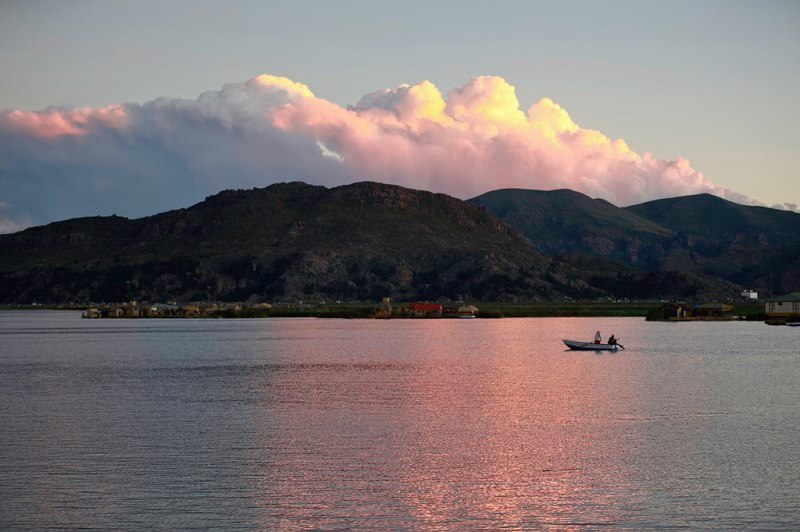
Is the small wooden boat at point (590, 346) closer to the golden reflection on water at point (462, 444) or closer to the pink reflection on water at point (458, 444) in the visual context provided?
the pink reflection on water at point (458, 444)

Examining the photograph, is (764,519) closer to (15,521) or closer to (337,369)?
(15,521)

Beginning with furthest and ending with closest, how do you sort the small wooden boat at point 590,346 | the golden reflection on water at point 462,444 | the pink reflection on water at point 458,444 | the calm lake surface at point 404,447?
the small wooden boat at point 590,346, the golden reflection on water at point 462,444, the pink reflection on water at point 458,444, the calm lake surface at point 404,447

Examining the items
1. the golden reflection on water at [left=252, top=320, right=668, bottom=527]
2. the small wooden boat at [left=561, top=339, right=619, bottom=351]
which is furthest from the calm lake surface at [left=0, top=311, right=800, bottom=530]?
the small wooden boat at [left=561, top=339, right=619, bottom=351]

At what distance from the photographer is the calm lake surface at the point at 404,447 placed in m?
34.0

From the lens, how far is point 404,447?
155 feet

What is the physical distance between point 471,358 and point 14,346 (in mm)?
80056

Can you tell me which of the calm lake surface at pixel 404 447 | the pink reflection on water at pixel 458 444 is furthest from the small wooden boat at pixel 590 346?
the pink reflection on water at pixel 458 444

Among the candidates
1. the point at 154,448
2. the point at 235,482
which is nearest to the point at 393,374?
the point at 154,448

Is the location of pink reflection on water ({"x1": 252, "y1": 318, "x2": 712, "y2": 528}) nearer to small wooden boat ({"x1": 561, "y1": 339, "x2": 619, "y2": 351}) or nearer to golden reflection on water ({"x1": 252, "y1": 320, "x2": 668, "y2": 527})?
golden reflection on water ({"x1": 252, "y1": 320, "x2": 668, "y2": 527})

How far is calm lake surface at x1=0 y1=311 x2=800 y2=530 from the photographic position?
1339 inches

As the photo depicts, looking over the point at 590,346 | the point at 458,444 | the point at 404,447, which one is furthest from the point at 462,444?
the point at 590,346

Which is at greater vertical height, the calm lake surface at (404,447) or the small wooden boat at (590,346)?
the small wooden boat at (590,346)

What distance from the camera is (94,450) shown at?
4653 centimetres

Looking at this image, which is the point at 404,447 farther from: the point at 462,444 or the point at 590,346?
the point at 590,346
